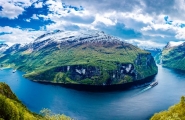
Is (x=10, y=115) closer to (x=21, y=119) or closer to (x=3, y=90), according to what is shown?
(x=21, y=119)

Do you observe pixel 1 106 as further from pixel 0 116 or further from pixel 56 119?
pixel 56 119

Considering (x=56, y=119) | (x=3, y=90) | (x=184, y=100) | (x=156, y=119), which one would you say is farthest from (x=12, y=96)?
(x=184, y=100)

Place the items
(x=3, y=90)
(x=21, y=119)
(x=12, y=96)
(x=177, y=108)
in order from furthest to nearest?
1. (x=12, y=96)
2. (x=3, y=90)
3. (x=21, y=119)
4. (x=177, y=108)

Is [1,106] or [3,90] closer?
[1,106]

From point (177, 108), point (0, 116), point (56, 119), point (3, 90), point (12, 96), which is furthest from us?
point (56, 119)

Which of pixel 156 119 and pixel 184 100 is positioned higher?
pixel 184 100

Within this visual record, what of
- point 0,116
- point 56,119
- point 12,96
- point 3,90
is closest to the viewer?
point 0,116

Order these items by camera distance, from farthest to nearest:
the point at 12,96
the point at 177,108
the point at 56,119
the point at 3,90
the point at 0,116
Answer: the point at 56,119 → the point at 12,96 → the point at 3,90 → the point at 177,108 → the point at 0,116

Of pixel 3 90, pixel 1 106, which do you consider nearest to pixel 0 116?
pixel 1 106

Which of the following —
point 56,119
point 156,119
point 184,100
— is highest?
point 184,100
